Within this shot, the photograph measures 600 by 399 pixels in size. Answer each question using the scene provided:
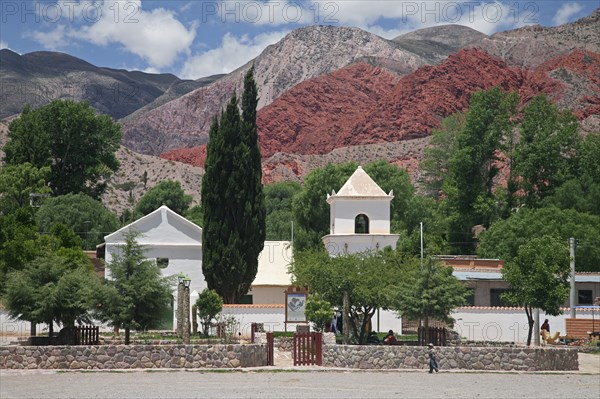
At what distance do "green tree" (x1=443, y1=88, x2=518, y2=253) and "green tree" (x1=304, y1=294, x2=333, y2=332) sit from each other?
3914 cm

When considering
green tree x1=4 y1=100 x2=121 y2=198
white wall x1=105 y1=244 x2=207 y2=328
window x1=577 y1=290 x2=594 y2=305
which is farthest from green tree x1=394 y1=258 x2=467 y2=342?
green tree x1=4 y1=100 x2=121 y2=198

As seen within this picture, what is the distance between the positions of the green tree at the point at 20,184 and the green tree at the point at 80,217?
7.77 feet

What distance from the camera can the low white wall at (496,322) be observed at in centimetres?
4750

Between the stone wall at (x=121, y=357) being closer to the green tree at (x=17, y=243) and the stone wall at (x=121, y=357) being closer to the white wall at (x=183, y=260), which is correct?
the green tree at (x=17, y=243)

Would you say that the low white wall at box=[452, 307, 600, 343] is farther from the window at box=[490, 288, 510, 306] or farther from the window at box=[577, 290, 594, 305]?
the window at box=[577, 290, 594, 305]

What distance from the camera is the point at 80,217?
278 feet

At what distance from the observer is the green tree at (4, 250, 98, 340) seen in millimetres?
35469

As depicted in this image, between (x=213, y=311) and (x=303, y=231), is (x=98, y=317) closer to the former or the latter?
(x=213, y=311)

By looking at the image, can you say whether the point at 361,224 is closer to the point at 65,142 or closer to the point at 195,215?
the point at 195,215

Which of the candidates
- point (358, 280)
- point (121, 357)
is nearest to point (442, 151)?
point (358, 280)

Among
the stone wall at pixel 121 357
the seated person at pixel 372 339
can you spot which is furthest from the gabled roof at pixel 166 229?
the stone wall at pixel 121 357

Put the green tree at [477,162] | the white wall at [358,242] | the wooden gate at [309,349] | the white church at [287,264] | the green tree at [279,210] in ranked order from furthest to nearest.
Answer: the green tree at [279,210] < the green tree at [477,162] < the white church at [287,264] < the white wall at [358,242] < the wooden gate at [309,349]

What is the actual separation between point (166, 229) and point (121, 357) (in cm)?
2278

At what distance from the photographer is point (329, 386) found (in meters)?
27.3
